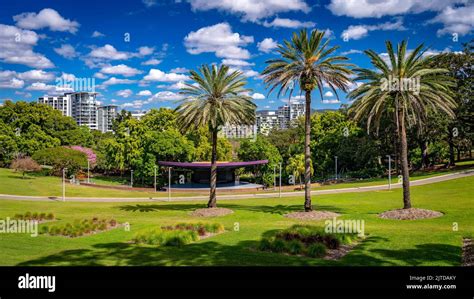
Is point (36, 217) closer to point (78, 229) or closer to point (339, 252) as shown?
point (78, 229)

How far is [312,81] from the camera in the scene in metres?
28.8

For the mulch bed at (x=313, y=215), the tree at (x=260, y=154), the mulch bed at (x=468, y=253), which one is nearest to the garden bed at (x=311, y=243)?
the mulch bed at (x=468, y=253)

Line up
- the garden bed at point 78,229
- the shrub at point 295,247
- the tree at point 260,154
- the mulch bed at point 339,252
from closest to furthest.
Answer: the mulch bed at point 339,252 → the shrub at point 295,247 → the garden bed at point 78,229 → the tree at point 260,154

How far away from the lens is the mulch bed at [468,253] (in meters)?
14.3

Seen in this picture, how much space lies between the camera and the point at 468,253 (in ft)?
51.9

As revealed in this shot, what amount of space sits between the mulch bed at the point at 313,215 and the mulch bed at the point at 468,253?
10859 millimetres

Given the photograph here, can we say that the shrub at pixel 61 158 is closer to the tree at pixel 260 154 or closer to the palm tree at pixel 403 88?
the tree at pixel 260 154

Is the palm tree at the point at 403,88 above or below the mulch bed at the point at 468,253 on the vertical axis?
above

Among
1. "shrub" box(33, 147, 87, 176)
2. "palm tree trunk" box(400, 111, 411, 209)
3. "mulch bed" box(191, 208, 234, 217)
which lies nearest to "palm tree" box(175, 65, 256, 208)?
"mulch bed" box(191, 208, 234, 217)

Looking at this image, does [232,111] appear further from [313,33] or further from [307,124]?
[313,33]

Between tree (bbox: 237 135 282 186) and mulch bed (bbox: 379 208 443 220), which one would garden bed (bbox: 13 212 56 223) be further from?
tree (bbox: 237 135 282 186)

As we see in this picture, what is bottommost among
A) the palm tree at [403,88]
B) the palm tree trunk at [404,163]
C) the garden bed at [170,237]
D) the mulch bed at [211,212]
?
the mulch bed at [211,212]
